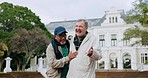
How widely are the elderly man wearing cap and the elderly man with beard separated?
11cm

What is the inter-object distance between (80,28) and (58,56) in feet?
0.98

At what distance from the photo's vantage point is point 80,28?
5.77 ft

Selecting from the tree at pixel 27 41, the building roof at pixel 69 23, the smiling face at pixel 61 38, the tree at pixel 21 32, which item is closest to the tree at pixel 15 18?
the tree at pixel 21 32

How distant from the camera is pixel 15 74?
24.0 feet

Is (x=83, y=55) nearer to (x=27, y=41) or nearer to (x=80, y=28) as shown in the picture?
(x=80, y=28)

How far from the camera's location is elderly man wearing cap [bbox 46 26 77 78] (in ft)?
5.97

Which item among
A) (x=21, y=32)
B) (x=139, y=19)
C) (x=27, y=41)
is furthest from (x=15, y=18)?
(x=139, y=19)

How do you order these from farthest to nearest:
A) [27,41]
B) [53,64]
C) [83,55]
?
→ [27,41]
[53,64]
[83,55]

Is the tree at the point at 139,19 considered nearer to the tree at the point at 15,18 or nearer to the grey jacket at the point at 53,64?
the grey jacket at the point at 53,64

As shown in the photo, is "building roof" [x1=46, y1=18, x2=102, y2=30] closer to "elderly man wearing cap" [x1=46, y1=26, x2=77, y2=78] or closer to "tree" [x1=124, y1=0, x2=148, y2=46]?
"tree" [x1=124, y1=0, x2=148, y2=46]

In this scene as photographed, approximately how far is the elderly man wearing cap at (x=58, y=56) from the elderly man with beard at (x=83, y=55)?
0.11m

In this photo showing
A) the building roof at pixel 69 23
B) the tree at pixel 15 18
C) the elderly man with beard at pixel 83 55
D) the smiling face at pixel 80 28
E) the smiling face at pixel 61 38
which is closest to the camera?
the elderly man with beard at pixel 83 55

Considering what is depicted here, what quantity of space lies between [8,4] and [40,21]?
12.4ft

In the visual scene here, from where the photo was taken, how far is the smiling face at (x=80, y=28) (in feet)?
5.76
